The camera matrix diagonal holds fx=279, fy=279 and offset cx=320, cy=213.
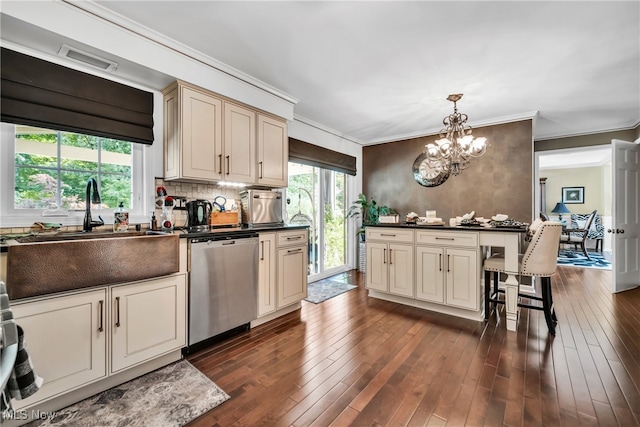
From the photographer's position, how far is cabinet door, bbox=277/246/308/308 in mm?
2980

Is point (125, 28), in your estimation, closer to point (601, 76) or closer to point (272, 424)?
point (272, 424)

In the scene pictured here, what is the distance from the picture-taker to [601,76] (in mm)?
2842

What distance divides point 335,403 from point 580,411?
1404 mm

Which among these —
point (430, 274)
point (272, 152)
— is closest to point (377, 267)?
point (430, 274)

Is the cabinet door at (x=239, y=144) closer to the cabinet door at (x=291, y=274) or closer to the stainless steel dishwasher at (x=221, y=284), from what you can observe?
the stainless steel dishwasher at (x=221, y=284)

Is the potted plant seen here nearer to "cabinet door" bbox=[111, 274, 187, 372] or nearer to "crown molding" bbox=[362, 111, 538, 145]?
"crown molding" bbox=[362, 111, 538, 145]

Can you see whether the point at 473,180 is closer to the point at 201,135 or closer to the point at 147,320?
the point at 201,135

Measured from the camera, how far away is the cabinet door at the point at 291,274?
298 centimetres

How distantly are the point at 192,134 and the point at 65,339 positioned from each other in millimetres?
1717

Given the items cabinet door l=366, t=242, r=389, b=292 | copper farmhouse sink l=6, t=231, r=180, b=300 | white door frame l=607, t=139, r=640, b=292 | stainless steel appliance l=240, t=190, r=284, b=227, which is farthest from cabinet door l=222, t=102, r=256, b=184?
white door frame l=607, t=139, r=640, b=292

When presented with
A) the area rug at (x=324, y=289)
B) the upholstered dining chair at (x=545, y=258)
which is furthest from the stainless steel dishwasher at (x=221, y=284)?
the upholstered dining chair at (x=545, y=258)

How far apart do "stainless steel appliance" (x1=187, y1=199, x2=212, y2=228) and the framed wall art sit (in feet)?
32.5

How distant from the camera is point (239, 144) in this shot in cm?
287

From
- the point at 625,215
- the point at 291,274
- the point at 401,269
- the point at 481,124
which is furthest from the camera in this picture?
the point at 481,124
